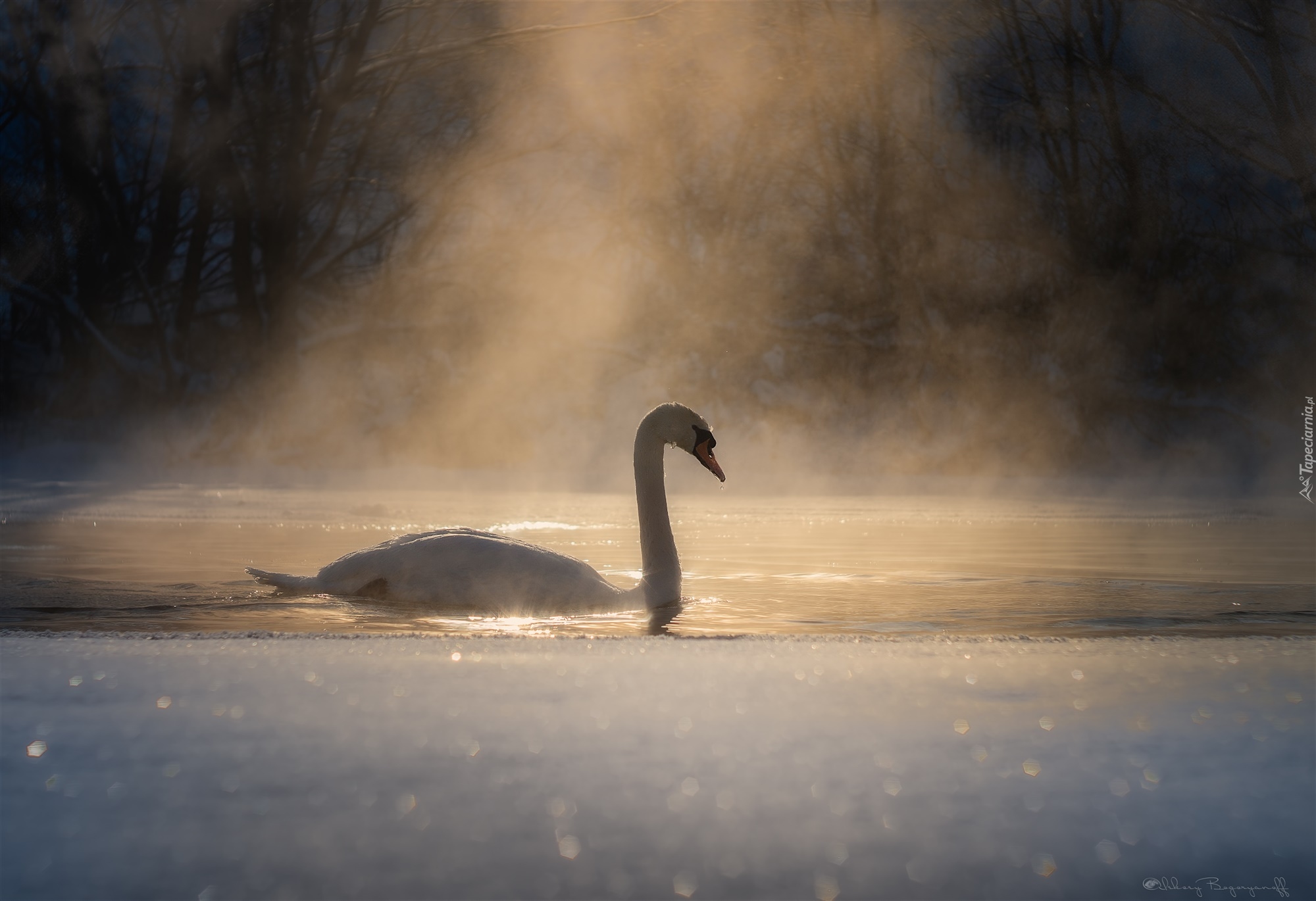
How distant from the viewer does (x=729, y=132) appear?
13633 millimetres

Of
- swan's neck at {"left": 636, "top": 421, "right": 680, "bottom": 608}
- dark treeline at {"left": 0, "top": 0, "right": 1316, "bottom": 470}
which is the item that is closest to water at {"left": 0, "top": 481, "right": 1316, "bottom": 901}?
swan's neck at {"left": 636, "top": 421, "right": 680, "bottom": 608}

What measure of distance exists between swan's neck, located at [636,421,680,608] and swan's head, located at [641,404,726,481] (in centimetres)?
4

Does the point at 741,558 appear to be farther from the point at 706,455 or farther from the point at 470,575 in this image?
the point at 470,575

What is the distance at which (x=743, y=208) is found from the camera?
1370 centimetres

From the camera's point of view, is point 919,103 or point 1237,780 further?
point 919,103

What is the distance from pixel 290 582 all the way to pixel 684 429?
140cm

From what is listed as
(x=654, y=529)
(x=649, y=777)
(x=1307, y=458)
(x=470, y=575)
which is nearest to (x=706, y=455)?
(x=654, y=529)

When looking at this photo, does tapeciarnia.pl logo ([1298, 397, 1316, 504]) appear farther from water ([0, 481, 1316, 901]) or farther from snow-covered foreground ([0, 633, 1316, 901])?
snow-covered foreground ([0, 633, 1316, 901])

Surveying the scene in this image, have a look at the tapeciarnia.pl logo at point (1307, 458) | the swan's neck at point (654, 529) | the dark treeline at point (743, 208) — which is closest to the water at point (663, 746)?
the swan's neck at point (654, 529)

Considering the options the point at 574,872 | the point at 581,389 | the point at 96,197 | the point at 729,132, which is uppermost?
the point at 729,132

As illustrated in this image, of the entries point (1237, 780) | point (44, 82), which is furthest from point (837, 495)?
point (44, 82)

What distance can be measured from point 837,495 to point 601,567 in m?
4.64

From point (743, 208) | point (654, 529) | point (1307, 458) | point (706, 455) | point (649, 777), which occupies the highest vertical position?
point (743, 208)

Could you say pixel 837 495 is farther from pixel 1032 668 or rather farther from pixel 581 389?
pixel 1032 668
